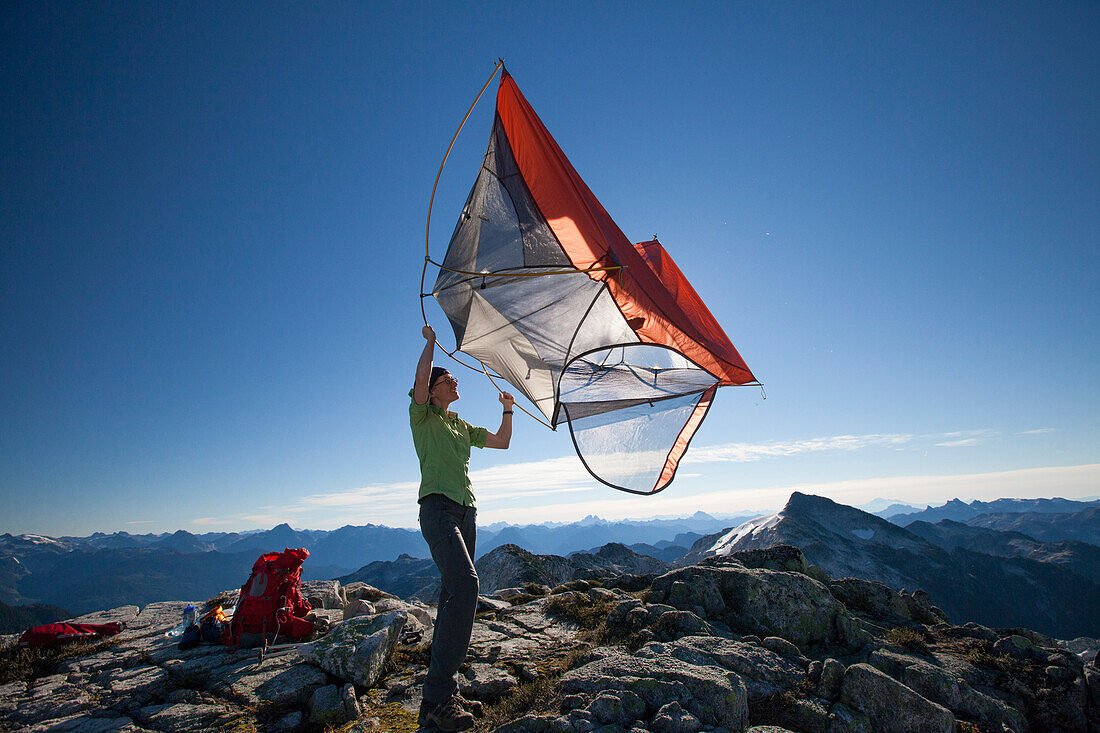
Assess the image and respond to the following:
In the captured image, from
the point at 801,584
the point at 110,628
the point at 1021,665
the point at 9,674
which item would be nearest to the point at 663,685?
the point at 801,584

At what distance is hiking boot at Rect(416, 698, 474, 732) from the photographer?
472cm

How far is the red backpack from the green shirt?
412 centimetres

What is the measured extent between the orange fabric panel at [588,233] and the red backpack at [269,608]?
6.89m

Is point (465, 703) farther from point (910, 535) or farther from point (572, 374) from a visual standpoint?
point (910, 535)

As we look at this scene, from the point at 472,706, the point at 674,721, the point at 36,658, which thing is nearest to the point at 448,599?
the point at 472,706

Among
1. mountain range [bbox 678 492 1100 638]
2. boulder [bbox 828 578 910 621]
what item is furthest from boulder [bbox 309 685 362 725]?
mountain range [bbox 678 492 1100 638]

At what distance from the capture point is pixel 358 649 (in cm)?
621

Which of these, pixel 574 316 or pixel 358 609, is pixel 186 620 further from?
pixel 574 316

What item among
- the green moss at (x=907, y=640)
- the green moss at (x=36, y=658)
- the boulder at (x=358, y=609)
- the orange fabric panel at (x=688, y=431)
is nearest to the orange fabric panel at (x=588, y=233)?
the orange fabric panel at (x=688, y=431)

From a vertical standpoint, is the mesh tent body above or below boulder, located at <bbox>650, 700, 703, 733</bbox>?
above

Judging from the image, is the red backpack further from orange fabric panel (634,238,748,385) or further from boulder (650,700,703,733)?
orange fabric panel (634,238,748,385)

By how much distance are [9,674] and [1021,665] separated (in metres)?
15.4

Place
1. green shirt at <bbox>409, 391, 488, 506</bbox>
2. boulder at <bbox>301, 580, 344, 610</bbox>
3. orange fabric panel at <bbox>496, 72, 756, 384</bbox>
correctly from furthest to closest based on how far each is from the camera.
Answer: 1. boulder at <bbox>301, 580, 344, 610</bbox>
2. orange fabric panel at <bbox>496, 72, 756, 384</bbox>
3. green shirt at <bbox>409, 391, 488, 506</bbox>

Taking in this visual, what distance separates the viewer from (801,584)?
8.47m
